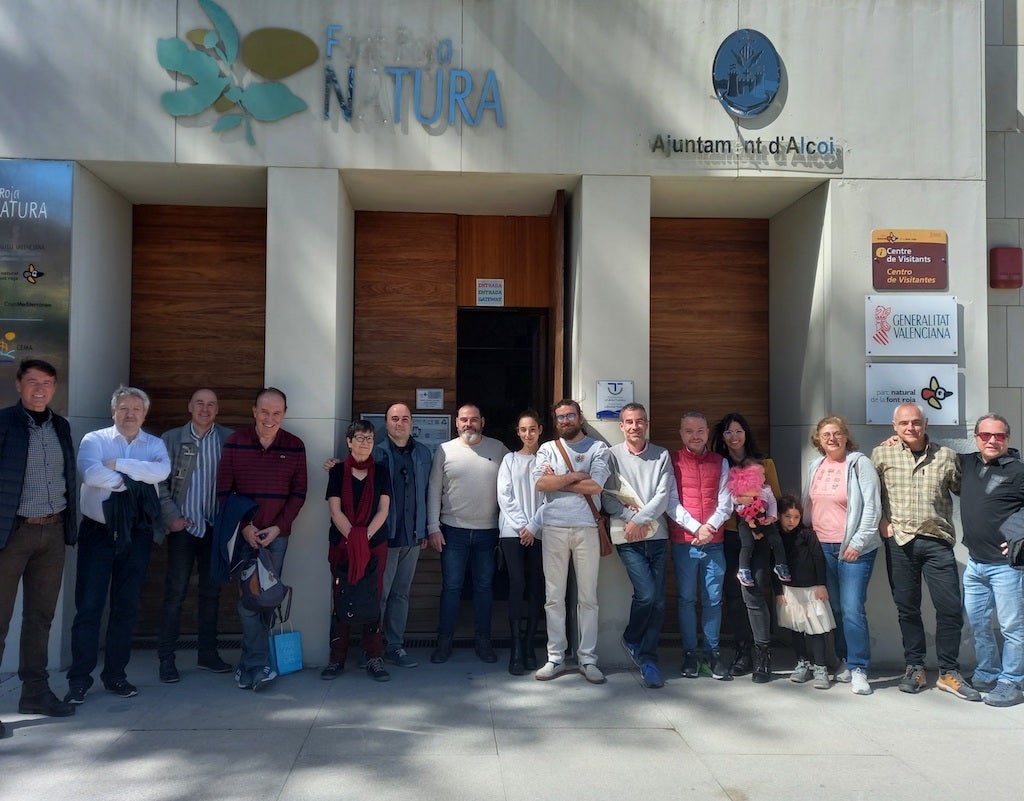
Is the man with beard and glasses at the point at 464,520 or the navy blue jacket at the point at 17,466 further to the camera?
the man with beard and glasses at the point at 464,520

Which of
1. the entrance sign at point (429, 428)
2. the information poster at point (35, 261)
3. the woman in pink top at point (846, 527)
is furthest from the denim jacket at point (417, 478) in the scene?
the woman in pink top at point (846, 527)

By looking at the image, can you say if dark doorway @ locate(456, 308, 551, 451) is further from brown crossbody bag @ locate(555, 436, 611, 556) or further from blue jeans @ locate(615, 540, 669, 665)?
blue jeans @ locate(615, 540, 669, 665)

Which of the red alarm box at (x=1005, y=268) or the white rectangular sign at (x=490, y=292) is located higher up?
the red alarm box at (x=1005, y=268)

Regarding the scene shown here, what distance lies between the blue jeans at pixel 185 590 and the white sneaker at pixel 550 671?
2284 mm

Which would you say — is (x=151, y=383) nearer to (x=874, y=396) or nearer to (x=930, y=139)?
(x=874, y=396)

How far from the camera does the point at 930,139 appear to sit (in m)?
6.32

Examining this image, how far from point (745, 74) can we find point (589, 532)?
3.67m

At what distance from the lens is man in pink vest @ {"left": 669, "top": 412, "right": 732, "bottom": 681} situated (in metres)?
5.69

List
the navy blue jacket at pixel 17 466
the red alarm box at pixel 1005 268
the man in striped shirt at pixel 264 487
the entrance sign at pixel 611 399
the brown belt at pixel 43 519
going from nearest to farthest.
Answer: the navy blue jacket at pixel 17 466
the brown belt at pixel 43 519
the man in striped shirt at pixel 264 487
the entrance sign at pixel 611 399
the red alarm box at pixel 1005 268

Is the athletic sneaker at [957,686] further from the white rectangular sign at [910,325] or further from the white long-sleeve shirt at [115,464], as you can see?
the white long-sleeve shirt at [115,464]

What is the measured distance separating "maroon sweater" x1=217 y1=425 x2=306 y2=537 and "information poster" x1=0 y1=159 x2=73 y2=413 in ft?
4.79

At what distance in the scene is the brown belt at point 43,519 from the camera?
15.5 ft

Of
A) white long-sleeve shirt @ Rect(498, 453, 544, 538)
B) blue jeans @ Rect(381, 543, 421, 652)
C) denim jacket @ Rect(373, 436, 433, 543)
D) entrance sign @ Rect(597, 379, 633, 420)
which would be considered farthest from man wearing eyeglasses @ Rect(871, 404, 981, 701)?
blue jeans @ Rect(381, 543, 421, 652)

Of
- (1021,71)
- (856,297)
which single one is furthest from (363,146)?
(1021,71)
